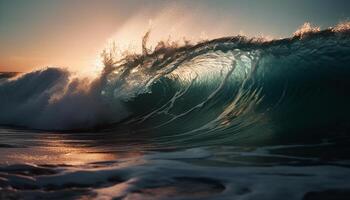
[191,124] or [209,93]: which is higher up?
[209,93]

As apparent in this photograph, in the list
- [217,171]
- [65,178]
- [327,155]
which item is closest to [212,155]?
[217,171]

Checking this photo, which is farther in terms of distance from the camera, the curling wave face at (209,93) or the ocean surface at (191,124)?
the curling wave face at (209,93)

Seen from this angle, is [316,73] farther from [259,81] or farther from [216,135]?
[216,135]

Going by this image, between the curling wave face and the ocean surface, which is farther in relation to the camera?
the curling wave face

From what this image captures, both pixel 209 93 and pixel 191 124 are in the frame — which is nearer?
pixel 191 124
